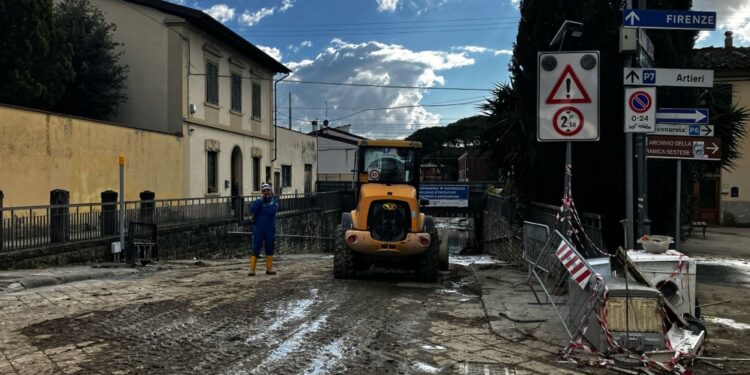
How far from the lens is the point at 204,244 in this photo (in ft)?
58.5

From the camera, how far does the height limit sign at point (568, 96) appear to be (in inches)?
296

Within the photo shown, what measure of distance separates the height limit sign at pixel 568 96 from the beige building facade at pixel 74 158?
13.1 m

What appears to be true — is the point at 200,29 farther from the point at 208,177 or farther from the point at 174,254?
the point at 174,254

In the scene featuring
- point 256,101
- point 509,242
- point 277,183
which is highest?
point 256,101

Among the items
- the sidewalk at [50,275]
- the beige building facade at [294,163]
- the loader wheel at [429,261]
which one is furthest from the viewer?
the beige building facade at [294,163]

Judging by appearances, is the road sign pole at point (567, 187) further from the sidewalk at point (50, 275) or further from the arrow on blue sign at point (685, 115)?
the sidewalk at point (50, 275)

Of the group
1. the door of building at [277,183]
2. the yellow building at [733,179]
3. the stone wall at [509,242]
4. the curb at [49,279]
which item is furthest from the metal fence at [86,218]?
the yellow building at [733,179]

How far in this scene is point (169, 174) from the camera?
21547mm

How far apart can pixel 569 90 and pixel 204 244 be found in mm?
13377

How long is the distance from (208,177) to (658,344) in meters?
22.0

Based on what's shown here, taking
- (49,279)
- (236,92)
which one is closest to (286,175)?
(236,92)

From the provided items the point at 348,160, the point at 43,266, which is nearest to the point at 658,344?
the point at 43,266

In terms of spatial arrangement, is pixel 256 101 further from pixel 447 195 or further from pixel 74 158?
pixel 74 158

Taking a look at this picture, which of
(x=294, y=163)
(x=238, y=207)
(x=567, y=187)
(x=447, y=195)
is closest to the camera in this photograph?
(x=567, y=187)
